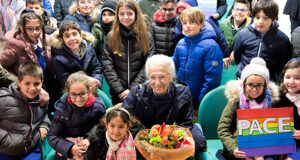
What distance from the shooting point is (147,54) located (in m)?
3.27

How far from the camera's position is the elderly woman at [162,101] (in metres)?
2.38

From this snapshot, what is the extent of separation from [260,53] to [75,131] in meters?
1.98

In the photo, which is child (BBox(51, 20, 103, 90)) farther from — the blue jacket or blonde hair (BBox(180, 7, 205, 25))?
blonde hair (BBox(180, 7, 205, 25))

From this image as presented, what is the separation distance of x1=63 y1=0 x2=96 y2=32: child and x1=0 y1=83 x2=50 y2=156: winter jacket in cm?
165

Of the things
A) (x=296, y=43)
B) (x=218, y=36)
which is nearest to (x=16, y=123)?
(x=218, y=36)

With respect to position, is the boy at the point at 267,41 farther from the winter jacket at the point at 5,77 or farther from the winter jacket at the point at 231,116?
the winter jacket at the point at 5,77

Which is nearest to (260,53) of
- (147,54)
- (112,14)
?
(147,54)

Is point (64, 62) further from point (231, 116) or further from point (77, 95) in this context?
point (231, 116)

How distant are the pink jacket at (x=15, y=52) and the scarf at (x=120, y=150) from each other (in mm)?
1456

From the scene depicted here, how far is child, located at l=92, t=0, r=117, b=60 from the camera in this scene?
3666 mm

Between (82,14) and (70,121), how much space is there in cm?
198

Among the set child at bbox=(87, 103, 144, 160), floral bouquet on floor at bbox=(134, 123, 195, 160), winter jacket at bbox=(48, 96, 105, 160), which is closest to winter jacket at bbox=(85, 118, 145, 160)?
child at bbox=(87, 103, 144, 160)

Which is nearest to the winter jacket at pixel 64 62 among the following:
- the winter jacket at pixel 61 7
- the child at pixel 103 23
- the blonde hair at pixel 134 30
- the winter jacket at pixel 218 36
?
the blonde hair at pixel 134 30

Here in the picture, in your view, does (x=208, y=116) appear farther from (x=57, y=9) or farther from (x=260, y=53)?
(x=57, y=9)
